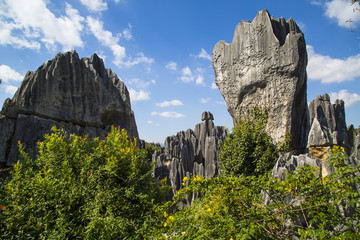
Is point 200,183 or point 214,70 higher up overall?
point 214,70

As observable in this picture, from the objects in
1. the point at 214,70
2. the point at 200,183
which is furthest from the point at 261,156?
the point at 200,183

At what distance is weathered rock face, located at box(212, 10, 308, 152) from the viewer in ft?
41.4

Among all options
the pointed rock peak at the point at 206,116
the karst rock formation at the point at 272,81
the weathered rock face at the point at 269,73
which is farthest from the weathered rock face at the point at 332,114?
the pointed rock peak at the point at 206,116

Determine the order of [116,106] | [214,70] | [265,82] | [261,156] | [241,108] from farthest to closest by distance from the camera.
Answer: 1. [116,106]
2. [214,70]
3. [241,108]
4. [265,82]
5. [261,156]

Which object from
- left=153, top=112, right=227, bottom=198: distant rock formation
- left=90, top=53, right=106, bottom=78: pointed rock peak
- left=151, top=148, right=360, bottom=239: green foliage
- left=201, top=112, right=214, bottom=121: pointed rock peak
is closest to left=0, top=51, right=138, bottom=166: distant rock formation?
left=90, top=53, right=106, bottom=78: pointed rock peak

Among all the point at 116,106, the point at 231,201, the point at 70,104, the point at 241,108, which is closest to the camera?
the point at 231,201

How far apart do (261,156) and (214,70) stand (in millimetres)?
7485

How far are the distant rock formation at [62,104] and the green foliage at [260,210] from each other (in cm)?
1827

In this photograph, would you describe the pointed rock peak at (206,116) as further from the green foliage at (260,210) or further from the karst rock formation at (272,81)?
the green foliage at (260,210)

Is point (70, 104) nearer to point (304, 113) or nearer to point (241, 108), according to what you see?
point (241, 108)

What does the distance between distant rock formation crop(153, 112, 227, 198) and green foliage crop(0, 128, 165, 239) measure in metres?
10.4

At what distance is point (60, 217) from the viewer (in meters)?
4.72

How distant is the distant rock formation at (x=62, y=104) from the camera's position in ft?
58.4

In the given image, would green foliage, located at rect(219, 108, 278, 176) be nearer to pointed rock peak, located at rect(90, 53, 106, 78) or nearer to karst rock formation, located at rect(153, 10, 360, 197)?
karst rock formation, located at rect(153, 10, 360, 197)
